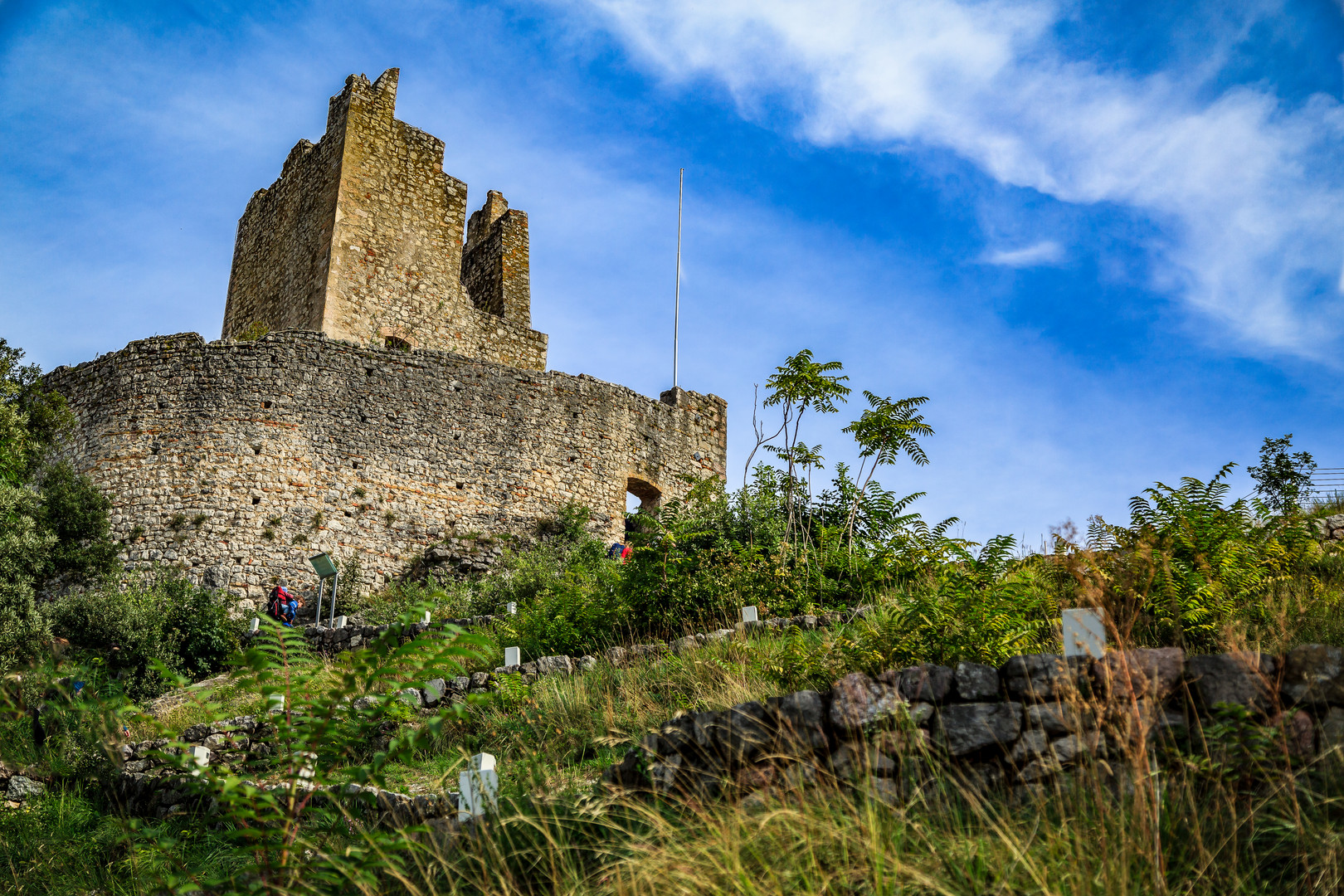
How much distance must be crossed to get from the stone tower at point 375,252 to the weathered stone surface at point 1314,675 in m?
15.7

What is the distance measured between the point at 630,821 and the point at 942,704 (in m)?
1.54

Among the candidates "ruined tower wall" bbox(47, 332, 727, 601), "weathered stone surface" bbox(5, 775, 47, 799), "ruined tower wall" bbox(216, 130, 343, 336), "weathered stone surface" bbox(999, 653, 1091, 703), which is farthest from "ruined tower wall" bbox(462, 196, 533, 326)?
"weathered stone surface" bbox(999, 653, 1091, 703)

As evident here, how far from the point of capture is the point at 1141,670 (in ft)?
11.6

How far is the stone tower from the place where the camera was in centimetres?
1720

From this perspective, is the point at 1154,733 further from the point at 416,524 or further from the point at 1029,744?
the point at 416,524

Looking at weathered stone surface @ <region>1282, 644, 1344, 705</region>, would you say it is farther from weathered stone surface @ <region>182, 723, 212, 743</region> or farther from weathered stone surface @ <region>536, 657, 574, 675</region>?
weathered stone surface @ <region>182, 723, 212, 743</region>

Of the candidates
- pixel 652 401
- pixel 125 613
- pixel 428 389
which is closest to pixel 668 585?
pixel 125 613

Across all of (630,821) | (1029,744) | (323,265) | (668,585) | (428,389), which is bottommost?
(630,821)

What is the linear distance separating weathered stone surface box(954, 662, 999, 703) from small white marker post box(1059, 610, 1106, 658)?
37 cm

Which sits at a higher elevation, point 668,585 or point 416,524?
point 416,524

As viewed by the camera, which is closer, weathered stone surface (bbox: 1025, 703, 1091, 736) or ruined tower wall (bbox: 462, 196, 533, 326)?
weathered stone surface (bbox: 1025, 703, 1091, 736)

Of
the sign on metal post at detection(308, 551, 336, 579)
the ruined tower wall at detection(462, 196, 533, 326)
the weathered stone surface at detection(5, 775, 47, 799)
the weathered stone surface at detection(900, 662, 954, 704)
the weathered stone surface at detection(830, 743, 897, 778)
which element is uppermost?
the ruined tower wall at detection(462, 196, 533, 326)

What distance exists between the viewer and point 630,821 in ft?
13.0

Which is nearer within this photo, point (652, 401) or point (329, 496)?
point (329, 496)
